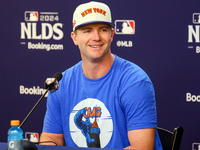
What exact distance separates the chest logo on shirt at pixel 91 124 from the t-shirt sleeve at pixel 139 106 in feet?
0.41

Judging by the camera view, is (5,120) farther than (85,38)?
Yes

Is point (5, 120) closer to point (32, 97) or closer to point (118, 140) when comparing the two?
point (32, 97)

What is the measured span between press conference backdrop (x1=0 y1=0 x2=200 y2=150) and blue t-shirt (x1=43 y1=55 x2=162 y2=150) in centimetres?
132

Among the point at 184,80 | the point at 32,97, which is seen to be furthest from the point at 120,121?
the point at 32,97

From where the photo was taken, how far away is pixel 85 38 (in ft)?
8.27

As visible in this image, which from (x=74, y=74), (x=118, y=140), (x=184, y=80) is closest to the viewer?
(x=118, y=140)

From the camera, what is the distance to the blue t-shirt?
94.0 inches

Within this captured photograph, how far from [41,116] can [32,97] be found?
22 centimetres

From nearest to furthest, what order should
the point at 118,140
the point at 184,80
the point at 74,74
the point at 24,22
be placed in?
the point at 118,140, the point at 74,74, the point at 184,80, the point at 24,22

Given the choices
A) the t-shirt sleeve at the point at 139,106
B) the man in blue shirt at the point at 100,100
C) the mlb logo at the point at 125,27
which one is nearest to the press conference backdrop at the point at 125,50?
the mlb logo at the point at 125,27

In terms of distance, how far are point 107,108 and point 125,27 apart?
160 centimetres

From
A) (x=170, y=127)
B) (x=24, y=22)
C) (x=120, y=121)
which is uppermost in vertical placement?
(x=24, y=22)

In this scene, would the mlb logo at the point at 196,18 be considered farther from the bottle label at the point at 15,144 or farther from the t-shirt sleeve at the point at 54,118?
the bottle label at the point at 15,144

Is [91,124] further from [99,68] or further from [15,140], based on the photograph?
[15,140]
